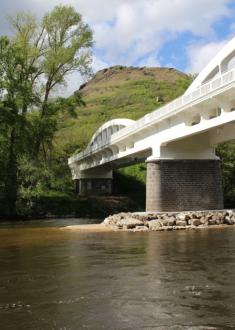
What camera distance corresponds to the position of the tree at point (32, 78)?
3938cm

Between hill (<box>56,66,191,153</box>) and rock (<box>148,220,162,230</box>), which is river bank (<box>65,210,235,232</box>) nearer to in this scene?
rock (<box>148,220,162,230</box>)

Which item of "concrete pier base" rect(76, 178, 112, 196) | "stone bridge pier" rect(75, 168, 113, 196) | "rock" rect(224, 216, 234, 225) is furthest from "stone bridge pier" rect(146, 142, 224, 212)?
"stone bridge pier" rect(75, 168, 113, 196)

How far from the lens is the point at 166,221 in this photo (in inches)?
1059

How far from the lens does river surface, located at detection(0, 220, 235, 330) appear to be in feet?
26.7

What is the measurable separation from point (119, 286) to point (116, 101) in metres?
135

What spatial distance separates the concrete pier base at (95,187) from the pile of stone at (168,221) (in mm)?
30648

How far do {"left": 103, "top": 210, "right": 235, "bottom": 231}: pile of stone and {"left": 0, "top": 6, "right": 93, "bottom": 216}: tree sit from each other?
46.3ft

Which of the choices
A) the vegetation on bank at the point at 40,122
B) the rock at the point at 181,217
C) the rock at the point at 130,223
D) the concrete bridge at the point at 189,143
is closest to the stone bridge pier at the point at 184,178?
the concrete bridge at the point at 189,143

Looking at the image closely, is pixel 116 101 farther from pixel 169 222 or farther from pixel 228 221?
pixel 169 222

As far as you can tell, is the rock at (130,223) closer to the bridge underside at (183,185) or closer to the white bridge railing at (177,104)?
the bridge underside at (183,185)

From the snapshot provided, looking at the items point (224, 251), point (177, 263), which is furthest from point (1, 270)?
point (224, 251)

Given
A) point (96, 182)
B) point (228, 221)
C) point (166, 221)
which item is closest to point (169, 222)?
point (166, 221)

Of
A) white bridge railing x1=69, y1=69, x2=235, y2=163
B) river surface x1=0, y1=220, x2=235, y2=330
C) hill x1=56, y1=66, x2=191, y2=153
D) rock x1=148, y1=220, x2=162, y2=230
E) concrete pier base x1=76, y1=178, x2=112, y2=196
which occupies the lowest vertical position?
river surface x1=0, y1=220, x2=235, y2=330

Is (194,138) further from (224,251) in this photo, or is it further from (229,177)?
(229,177)
